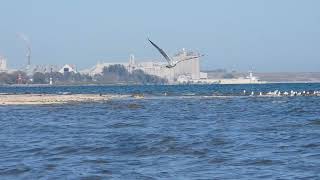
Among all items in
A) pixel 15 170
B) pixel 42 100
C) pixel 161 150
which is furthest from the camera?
pixel 42 100

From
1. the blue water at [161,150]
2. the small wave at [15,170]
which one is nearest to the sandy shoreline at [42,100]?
the blue water at [161,150]

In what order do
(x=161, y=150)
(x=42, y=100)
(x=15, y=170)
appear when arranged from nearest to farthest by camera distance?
(x=15, y=170), (x=161, y=150), (x=42, y=100)

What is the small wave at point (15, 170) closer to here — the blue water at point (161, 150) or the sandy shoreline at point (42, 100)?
the blue water at point (161, 150)

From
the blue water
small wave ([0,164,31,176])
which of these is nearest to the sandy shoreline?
the blue water

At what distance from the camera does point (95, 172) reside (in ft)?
58.5

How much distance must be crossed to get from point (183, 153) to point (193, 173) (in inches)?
164

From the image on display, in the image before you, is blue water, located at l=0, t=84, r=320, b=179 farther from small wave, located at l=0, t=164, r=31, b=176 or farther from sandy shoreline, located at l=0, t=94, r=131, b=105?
sandy shoreline, located at l=0, t=94, r=131, b=105

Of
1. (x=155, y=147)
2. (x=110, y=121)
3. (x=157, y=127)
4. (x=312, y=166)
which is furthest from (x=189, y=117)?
(x=312, y=166)

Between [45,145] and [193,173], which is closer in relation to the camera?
[193,173]

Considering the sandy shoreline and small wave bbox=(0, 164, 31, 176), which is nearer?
small wave bbox=(0, 164, 31, 176)

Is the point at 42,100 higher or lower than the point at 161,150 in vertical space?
higher

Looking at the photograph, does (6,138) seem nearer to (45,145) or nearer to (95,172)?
(45,145)

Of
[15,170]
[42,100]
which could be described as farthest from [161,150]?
[42,100]

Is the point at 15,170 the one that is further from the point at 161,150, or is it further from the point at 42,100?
the point at 42,100
